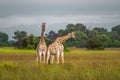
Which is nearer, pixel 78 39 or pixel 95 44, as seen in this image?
A: pixel 95 44

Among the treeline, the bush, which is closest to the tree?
the treeline

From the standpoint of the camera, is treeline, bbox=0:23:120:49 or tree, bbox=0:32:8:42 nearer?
treeline, bbox=0:23:120:49

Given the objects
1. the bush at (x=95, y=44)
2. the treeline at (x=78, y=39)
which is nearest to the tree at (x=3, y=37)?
the treeline at (x=78, y=39)

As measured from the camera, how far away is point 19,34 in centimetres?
9556

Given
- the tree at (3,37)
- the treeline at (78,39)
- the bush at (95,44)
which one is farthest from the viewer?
the tree at (3,37)

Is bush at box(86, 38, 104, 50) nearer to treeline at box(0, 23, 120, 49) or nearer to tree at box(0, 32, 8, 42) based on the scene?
treeline at box(0, 23, 120, 49)

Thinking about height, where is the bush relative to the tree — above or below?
below

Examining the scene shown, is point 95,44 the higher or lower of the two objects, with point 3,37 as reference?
lower

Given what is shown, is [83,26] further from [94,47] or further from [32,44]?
[32,44]

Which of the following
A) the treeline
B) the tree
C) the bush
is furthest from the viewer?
the tree

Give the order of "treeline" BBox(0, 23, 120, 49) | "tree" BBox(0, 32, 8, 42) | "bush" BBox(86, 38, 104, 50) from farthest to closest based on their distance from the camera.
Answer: "tree" BBox(0, 32, 8, 42), "bush" BBox(86, 38, 104, 50), "treeline" BBox(0, 23, 120, 49)

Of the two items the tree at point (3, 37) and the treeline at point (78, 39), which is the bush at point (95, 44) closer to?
the treeline at point (78, 39)

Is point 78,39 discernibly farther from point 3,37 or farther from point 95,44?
point 3,37

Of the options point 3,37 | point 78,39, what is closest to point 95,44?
point 78,39
